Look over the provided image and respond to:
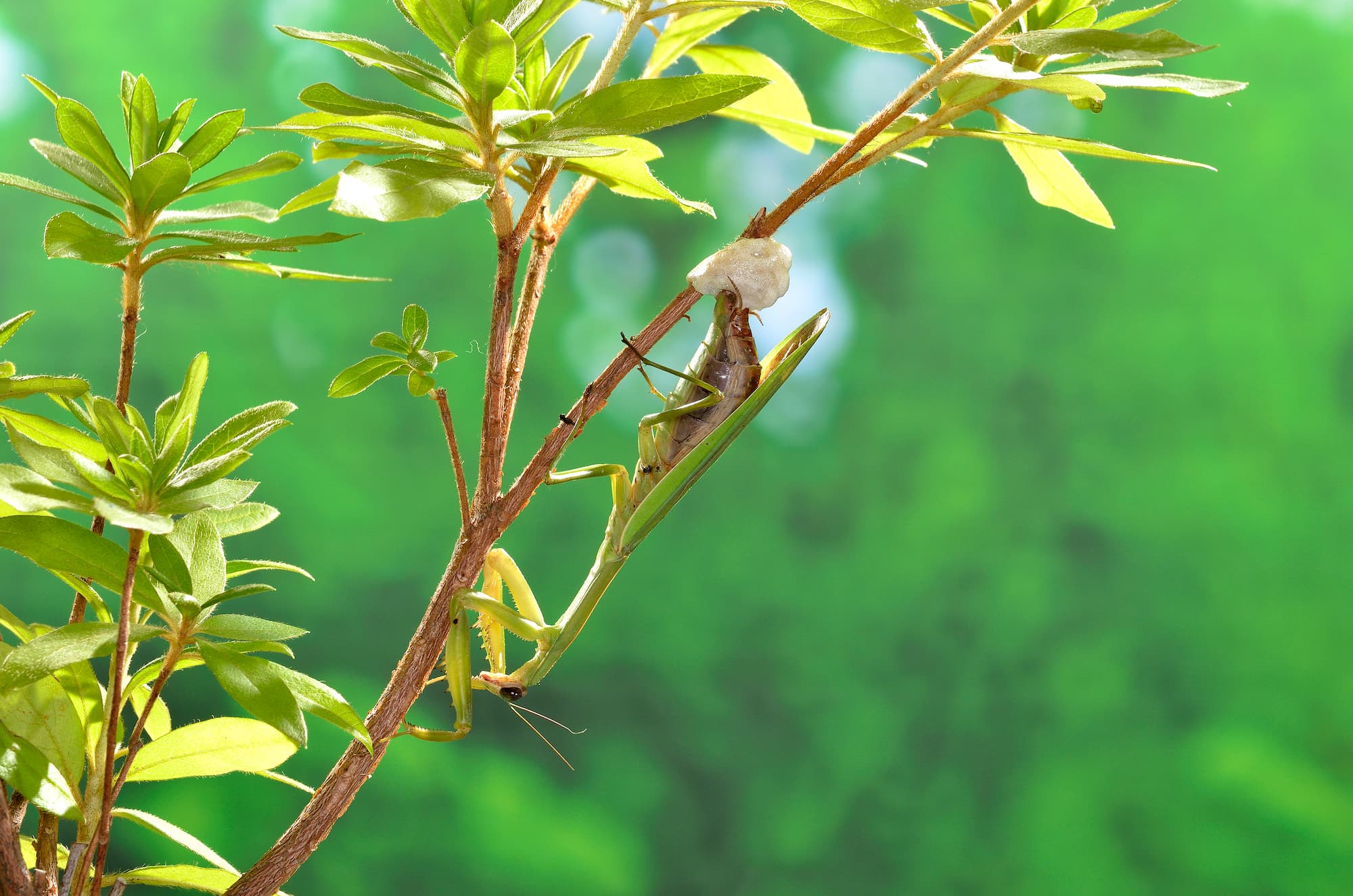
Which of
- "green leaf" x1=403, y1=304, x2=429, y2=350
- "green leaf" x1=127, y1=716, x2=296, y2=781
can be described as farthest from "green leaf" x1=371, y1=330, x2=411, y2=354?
"green leaf" x1=127, y1=716, x2=296, y2=781

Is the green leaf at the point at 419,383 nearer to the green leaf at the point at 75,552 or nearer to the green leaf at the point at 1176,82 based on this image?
the green leaf at the point at 75,552

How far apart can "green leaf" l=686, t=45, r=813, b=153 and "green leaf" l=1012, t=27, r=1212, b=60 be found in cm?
27

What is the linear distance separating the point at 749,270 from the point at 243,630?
318mm

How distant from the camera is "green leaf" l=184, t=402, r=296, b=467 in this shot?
479 millimetres

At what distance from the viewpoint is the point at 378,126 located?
1.71ft

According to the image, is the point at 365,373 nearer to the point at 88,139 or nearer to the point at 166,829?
the point at 88,139

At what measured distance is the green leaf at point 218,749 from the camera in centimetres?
61

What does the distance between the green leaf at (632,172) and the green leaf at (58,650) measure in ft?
1.07

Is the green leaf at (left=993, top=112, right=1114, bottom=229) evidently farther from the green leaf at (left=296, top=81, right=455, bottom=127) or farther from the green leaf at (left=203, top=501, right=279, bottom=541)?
the green leaf at (left=203, top=501, right=279, bottom=541)

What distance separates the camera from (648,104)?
478mm

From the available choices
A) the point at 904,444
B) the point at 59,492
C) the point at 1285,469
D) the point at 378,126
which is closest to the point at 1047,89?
the point at 378,126

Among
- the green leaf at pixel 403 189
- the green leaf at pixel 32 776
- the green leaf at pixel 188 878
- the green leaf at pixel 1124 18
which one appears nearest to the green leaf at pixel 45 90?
the green leaf at pixel 403 189

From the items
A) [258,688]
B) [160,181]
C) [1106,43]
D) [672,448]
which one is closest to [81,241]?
[160,181]

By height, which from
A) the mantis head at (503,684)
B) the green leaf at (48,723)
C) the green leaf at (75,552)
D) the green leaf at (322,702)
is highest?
the green leaf at (75,552)
